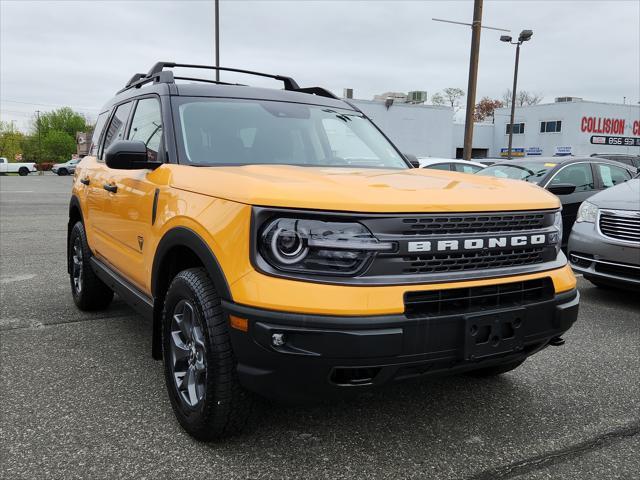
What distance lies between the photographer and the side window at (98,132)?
5074 millimetres

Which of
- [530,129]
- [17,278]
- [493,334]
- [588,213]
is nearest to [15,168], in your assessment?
[530,129]

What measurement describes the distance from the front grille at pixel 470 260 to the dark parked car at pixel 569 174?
215 inches

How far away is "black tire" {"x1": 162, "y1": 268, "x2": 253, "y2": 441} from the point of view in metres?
2.46

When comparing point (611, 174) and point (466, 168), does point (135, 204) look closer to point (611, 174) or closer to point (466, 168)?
point (611, 174)

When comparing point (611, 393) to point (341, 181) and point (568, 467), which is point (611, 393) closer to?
point (568, 467)

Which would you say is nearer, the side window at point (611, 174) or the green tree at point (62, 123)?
the side window at point (611, 174)

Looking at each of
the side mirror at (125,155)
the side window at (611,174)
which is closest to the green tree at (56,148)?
the side window at (611,174)

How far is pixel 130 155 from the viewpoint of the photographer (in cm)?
315

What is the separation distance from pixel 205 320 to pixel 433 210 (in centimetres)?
108

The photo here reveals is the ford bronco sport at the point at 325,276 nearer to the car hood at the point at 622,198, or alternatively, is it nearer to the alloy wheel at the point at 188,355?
the alloy wheel at the point at 188,355

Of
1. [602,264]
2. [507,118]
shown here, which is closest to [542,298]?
[602,264]

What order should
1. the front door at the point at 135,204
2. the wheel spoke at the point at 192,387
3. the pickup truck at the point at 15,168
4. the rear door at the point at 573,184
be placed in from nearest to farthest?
1. the wheel spoke at the point at 192,387
2. the front door at the point at 135,204
3. the rear door at the point at 573,184
4. the pickup truck at the point at 15,168

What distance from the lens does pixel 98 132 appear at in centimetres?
518

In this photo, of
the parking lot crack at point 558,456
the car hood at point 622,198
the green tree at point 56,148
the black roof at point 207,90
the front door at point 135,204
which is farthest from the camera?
the green tree at point 56,148
